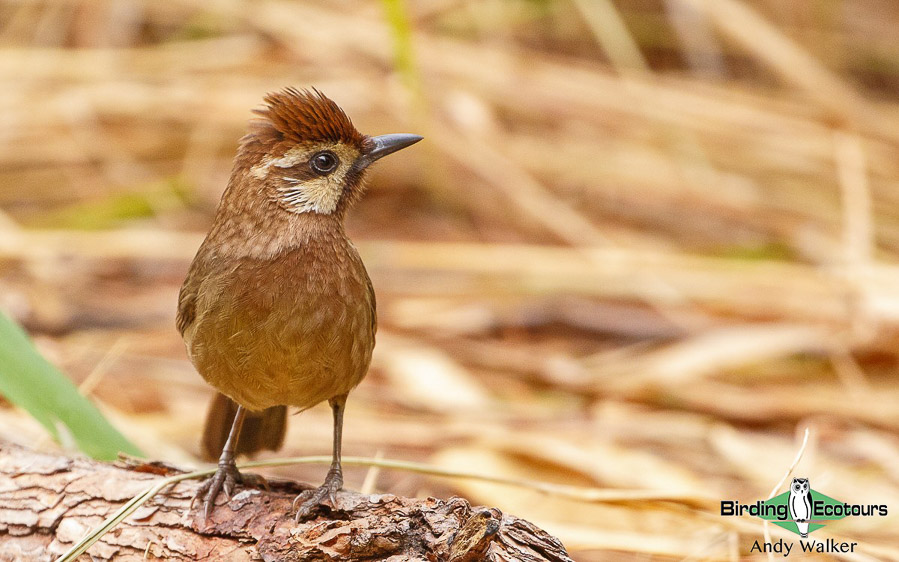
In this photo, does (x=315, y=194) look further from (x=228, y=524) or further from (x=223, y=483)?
(x=228, y=524)

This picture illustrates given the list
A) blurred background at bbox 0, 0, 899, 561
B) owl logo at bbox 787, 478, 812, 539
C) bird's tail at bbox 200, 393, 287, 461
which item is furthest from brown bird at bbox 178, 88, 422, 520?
owl logo at bbox 787, 478, 812, 539

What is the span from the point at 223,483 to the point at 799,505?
1.81m

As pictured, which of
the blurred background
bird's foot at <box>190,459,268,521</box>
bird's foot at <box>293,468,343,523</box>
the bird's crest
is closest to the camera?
bird's foot at <box>293,468,343,523</box>

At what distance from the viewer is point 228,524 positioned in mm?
2828

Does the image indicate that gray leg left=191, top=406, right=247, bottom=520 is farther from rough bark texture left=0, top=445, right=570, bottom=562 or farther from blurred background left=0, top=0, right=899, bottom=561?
blurred background left=0, top=0, right=899, bottom=561

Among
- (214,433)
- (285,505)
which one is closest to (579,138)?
(214,433)

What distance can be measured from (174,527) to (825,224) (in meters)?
4.77

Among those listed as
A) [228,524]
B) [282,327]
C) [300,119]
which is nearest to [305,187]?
[300,119]

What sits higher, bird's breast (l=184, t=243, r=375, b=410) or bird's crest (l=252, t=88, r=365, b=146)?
bird's crest (l=252, t=88, r=365, b=146)

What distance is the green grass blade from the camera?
3.15 meters

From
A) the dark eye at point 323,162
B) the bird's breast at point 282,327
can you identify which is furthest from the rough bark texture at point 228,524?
the dark eye at point 323,162

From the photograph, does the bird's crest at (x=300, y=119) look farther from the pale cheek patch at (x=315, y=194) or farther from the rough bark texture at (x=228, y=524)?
the rough bark texture at (x=228, y=524)

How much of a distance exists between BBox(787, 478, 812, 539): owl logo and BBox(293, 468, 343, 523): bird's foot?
143 cm

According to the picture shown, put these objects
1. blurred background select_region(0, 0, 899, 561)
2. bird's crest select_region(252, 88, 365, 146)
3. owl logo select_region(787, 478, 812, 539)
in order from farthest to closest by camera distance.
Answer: blurred background select_region(0, 0, 899, 561) → owl logo select_region(787, 478, 812, 539) → bird's crest select_region(252, 88, 365, 146)
